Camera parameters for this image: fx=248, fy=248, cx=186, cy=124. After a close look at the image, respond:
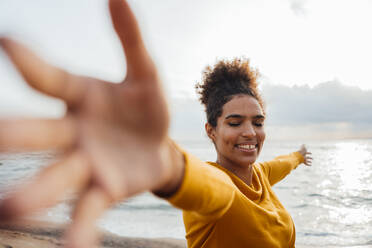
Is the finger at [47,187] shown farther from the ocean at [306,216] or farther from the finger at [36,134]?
the ocean at [306,216]

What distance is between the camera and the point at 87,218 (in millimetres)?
544

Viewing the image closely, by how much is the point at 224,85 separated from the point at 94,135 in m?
1.58

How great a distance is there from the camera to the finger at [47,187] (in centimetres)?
46

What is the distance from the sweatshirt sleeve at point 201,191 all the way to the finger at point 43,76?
0.52 m

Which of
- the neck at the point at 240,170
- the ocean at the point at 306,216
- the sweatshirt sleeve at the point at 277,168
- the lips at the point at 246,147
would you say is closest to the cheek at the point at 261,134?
the lips at the point at 246,147

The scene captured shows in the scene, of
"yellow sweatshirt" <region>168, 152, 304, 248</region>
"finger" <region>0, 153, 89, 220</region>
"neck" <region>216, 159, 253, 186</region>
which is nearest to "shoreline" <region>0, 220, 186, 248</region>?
"neck" <region>216, 159, 253, 186</region>

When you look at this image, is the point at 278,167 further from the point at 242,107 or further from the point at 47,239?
the point at 47,239

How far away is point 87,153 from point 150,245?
5.09 meters

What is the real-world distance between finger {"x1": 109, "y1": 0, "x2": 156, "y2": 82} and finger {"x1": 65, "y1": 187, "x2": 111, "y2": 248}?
0.33 meters

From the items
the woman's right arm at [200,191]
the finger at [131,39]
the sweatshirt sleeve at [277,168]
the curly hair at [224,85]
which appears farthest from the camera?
the sweatshirt sleeve at [277,168]

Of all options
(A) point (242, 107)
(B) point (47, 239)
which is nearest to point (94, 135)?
(A) point (242, 107)

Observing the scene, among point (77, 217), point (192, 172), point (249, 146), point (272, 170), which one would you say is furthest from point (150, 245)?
point (77, 217)

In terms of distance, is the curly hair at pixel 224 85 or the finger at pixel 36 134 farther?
the curly hair at pixel 224 85

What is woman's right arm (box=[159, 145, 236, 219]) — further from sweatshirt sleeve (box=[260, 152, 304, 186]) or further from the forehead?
sweatshirt sleeve (box=[260, 152, 304, 186])
